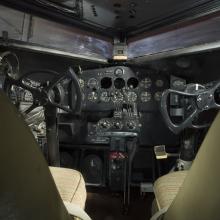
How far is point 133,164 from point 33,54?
1.11 meters

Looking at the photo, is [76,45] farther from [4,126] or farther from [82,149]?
[4,126]

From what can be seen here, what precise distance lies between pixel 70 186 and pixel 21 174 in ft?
2.34

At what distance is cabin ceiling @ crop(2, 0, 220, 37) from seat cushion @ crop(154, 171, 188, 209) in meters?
1.11

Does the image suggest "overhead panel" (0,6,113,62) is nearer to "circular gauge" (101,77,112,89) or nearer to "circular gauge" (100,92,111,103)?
"circular gauge" (101,77,112,89)

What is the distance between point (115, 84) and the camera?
249cm

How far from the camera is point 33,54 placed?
223 cm

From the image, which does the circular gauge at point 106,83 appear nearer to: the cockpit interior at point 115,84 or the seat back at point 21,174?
Answer: the cockpit interior at point 115,84

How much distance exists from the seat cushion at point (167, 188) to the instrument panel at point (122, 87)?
1.09m

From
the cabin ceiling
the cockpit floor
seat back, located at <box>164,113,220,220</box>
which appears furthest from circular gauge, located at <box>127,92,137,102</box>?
seat back, located at <box>164,113,220,220</box>

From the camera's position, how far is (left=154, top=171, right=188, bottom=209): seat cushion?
3.74ft

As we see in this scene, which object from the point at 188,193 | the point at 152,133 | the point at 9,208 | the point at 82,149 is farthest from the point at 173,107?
the point at 9,208

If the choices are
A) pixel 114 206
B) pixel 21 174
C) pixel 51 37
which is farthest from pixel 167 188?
pixel 51 37

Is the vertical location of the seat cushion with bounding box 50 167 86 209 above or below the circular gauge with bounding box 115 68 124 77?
below

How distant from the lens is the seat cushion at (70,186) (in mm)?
1099
